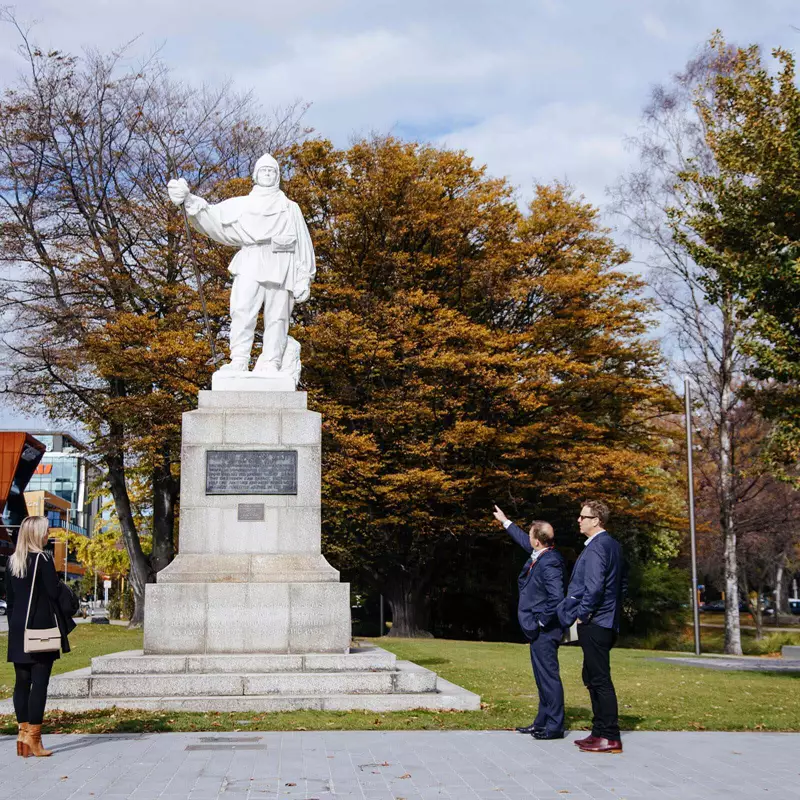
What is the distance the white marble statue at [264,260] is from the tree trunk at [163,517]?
52.8 ft

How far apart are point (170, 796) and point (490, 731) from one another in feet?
11.2

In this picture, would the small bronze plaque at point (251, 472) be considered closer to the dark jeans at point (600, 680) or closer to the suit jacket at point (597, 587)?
the suit jacket at point (597, 587)

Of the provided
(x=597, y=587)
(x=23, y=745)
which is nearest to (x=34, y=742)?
(x=23, y=745)

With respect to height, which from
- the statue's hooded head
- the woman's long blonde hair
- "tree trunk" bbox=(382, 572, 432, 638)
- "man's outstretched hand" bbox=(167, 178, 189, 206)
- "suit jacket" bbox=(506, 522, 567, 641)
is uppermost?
the statue's hooded head

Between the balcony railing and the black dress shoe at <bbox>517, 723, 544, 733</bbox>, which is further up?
the balcony railing

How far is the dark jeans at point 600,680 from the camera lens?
25.2ft

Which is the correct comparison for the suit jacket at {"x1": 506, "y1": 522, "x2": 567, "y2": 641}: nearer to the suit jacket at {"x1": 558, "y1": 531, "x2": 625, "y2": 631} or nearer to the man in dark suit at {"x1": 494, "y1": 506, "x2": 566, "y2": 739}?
the man in dark suit at {"x1": 494, "y1": 506, "x2": 566, "y2": 739}

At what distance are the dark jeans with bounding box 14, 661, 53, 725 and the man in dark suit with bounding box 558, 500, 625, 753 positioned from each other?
400 centimetres

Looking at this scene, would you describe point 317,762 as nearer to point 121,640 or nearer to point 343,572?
point 121,640

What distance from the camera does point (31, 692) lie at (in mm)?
7395

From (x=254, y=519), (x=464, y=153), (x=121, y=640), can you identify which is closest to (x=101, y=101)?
(x=464, y=153)

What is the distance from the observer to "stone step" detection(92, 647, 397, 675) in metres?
10.2

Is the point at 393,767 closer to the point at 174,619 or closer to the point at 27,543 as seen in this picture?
the point at 27,543

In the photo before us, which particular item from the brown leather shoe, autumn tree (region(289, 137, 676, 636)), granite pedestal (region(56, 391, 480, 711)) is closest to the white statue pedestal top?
granite pedestal (region(56, 391, 480, 711))
